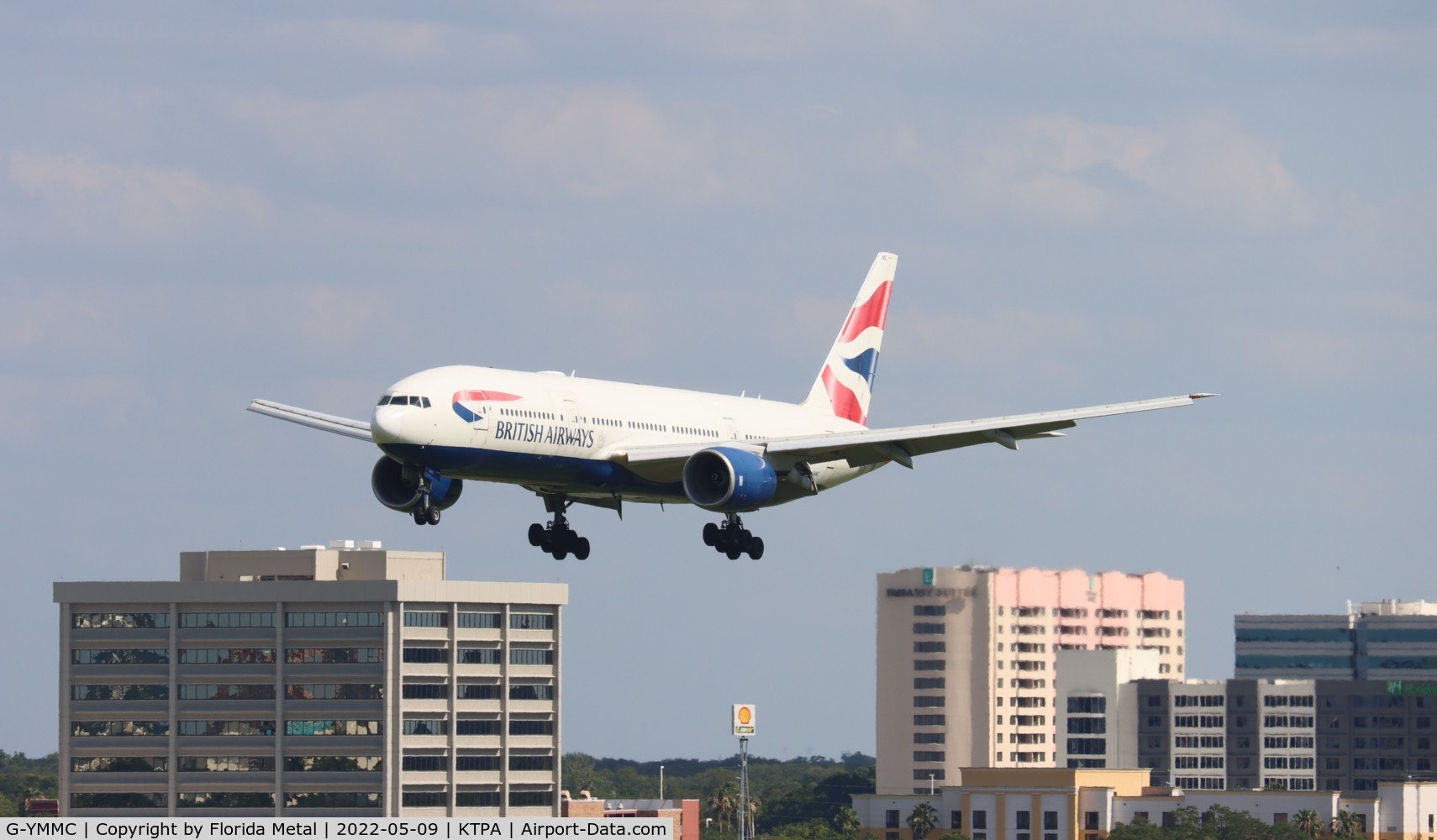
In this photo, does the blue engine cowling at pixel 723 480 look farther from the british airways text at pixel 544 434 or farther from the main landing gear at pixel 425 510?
the main landing gear at pixel 425 510

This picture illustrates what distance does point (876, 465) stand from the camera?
96.5 meters

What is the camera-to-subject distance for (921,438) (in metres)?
88.6

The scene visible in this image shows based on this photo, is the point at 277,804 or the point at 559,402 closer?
the point at 559,402

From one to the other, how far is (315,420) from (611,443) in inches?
556

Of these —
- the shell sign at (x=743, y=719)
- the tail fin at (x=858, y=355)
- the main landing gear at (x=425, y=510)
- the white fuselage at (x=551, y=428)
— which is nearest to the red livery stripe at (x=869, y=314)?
the tail fin at (x=858, y=355)

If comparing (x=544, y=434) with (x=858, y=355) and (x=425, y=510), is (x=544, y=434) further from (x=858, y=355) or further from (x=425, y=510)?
(x=858, y=355)

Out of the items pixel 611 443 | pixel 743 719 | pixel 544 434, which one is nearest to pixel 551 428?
pixel 544 434

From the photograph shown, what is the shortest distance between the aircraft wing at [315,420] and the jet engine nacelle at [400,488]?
5918 mm

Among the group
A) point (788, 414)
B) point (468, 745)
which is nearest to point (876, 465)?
point (788, 414)

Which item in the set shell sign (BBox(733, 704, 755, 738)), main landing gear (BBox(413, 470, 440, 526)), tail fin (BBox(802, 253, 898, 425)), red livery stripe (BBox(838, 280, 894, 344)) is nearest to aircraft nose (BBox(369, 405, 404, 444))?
main landing gear (BBox(413, 470, 440, 526))

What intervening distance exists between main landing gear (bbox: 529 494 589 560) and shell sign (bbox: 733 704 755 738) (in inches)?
3906

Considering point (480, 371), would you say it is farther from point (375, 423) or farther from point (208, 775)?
point (208, 775)

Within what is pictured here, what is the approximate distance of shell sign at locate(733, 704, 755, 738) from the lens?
18938 centimetres

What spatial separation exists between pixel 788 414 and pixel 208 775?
114928 mm
